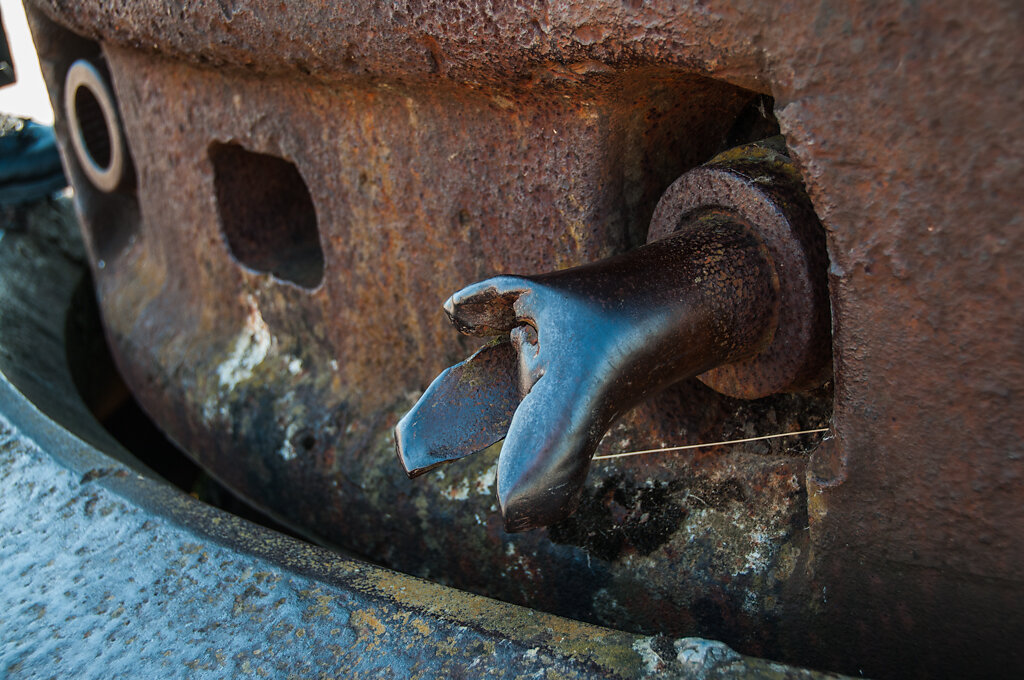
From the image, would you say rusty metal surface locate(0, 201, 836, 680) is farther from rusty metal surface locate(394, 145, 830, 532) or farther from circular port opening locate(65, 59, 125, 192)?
circular port opening locate(65, 59, 125, 192)

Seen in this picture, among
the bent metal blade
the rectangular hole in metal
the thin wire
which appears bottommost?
the thin wire

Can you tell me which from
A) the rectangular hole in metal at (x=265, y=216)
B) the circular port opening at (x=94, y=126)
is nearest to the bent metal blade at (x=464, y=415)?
the rectangular hole in metal at (x=265, y=216)

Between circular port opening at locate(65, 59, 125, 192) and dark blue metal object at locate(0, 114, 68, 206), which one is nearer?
circular port opening at locate(65, 59, 125, 192)

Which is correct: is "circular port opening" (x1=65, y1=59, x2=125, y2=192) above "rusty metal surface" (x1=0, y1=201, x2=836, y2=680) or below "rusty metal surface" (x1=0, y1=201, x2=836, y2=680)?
above

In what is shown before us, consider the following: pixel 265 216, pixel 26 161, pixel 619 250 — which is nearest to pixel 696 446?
pixel 619 250

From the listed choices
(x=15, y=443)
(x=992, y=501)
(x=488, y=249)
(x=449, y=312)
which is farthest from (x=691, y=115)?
(x=15, y=443)

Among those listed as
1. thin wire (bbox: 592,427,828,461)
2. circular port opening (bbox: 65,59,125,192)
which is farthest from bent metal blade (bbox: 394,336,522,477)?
circular port opening (bbox: 65,59,125,192)

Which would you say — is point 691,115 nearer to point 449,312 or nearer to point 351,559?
point 449,312

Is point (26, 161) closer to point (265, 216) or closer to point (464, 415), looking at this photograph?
point (265, 216)
